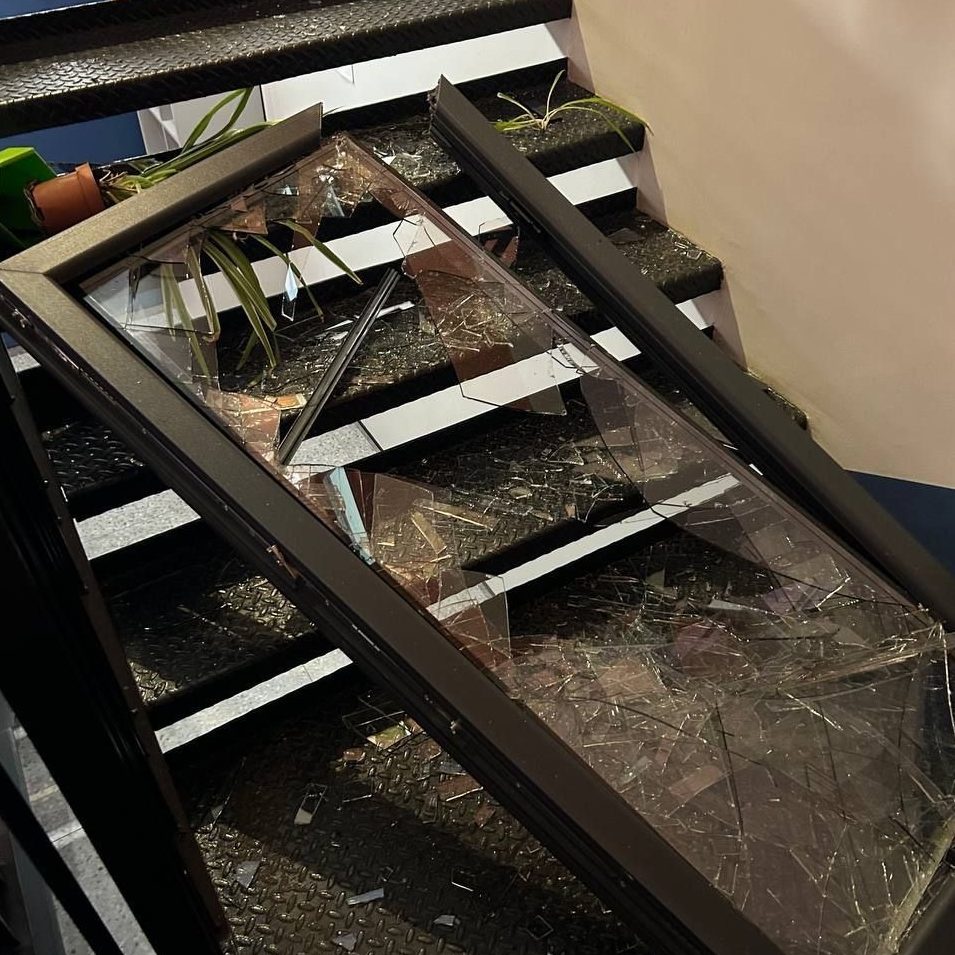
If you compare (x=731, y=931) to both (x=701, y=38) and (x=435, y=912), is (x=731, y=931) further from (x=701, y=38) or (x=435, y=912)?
(x=701, y=38)

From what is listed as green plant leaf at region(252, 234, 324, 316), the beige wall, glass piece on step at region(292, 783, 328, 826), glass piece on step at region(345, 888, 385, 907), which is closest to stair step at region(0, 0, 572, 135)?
the beige wall

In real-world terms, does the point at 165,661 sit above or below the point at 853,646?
below

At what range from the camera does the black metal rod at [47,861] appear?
1208mm

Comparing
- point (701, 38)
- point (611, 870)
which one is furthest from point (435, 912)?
point (701, 38)

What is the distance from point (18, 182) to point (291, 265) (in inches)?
23.8

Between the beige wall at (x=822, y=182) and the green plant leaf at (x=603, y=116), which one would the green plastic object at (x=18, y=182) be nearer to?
the green plant leaf at (x=603, y=116)

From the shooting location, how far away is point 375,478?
138 cm

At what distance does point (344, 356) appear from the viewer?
63.6 inches

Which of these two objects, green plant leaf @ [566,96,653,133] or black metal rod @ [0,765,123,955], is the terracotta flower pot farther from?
green plant leaf @ [566,96,653,133]

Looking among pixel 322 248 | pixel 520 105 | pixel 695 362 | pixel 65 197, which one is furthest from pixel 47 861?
pixel 520 105

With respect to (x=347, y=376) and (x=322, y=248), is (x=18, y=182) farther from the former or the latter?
(x=347, y=376)

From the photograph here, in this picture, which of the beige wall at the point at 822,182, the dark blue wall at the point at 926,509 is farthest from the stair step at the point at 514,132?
the dark blue wall at the point at 926,509

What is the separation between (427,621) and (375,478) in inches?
13.0

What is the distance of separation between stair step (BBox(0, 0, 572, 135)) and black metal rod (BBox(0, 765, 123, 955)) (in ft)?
4.76
